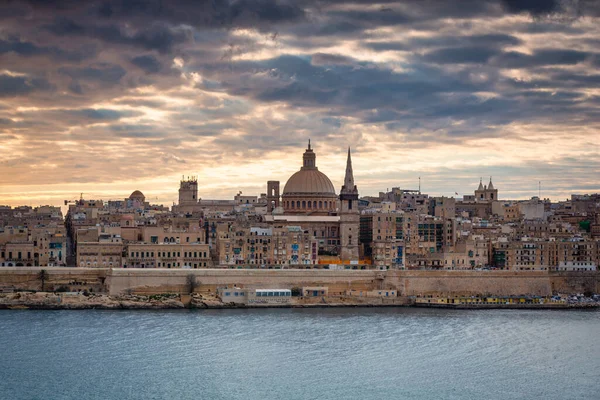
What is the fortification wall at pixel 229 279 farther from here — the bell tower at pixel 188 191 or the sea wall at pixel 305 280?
the bell tower at pixel 188 191

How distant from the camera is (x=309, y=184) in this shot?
202 feet

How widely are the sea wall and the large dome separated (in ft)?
45.5

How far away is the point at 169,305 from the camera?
44.6m

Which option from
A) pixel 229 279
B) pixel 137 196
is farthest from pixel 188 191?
pixel 229 279

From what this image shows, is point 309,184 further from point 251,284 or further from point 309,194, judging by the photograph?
point 251,284

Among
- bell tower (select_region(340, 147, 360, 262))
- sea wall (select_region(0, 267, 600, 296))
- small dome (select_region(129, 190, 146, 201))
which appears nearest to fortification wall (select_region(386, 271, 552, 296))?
sea wall (select_region(0, 267, 600, 296))

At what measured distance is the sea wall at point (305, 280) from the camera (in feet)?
151

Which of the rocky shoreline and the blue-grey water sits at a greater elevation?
the rocky shoreline

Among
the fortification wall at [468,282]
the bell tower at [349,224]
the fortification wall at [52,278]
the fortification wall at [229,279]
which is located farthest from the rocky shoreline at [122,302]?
the bell tower at [349,224]

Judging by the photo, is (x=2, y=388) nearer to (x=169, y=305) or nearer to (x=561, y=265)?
(x=169, y=305)

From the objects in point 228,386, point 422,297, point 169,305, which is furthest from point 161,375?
point 422,297

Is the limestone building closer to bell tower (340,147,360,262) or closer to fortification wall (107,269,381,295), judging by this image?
bell tower (340,147,360,262)

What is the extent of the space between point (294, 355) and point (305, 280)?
1360 cm

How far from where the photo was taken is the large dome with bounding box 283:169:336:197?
6153cm
